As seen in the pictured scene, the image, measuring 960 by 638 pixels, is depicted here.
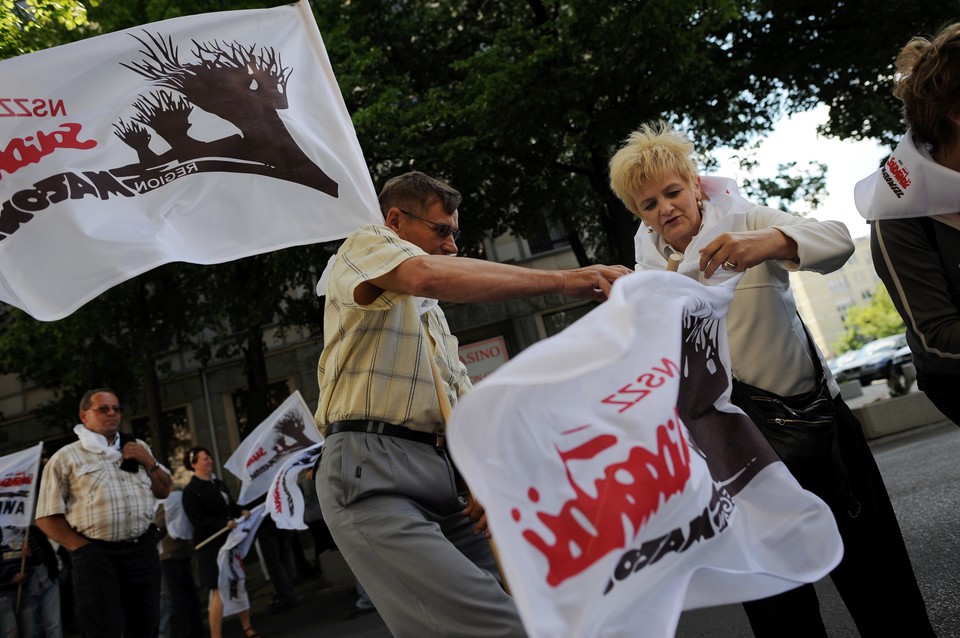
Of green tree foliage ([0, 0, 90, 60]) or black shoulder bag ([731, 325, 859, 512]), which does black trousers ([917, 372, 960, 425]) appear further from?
green tree foliage ([0, 0, 90, 60])

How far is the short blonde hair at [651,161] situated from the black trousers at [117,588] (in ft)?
17.0

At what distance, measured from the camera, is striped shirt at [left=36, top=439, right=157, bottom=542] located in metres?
Answer: 6.31

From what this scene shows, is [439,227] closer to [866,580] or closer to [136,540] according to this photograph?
[866,580]

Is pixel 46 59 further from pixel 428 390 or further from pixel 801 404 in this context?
pixel 801 404

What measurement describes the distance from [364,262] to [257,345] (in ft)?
51.1

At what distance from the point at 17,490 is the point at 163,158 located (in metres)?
6.00

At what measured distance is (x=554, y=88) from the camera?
44.3 ft

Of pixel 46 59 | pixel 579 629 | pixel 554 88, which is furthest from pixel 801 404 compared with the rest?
pixel 554 88

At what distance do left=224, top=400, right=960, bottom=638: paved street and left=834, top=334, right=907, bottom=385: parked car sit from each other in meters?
18.9

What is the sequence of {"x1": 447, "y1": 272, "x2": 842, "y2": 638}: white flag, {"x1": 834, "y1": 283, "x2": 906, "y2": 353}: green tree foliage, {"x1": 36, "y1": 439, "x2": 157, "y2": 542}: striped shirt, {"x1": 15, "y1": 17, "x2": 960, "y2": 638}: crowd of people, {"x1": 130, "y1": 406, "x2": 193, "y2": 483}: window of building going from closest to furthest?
1. {"x1": 447, "y1": 272, "x2": 842, "y2": 638}: white flag
2. {"x1": 15, "y1": 17, "x2": 960, "y2": 638}: crowd of people
3. {"x1": 36, "y1": 439, "x2": 157, "y2": 542}: striped shirt
4. {"x1": 130, "y1": 406, "x2": 193, "y2": 483}: window of building
5. {"x1": 834, "y1": 283, "x2": 906, "y2": 353}: green tree foliage

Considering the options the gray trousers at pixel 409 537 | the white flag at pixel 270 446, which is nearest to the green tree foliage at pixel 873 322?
the white flag at pixel 270 446

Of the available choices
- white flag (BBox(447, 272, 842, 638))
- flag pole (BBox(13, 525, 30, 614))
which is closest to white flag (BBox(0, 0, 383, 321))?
white flag (BBox(447, 272, 842, 638))

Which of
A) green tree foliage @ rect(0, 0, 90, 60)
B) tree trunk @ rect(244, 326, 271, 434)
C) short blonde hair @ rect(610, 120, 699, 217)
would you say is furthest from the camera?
tree trunk @ rect(244, 326, 271, 434)

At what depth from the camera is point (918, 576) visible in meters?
4.60
